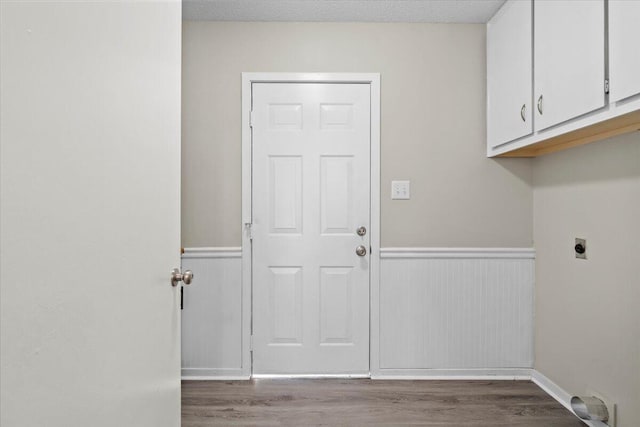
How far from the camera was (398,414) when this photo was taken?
2.27 metres

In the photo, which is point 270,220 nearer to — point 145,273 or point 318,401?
point 318,401

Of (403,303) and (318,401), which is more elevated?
(403,303)

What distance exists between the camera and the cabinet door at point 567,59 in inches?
64.1

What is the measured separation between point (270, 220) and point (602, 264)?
1852 mm

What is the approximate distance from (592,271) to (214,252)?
2151mm

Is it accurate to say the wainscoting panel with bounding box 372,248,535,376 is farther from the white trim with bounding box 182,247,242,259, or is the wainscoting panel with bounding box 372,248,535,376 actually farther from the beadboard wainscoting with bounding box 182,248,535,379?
the white trim with bounding box 182,247,242,259

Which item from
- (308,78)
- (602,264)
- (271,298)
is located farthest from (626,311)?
(308,78)

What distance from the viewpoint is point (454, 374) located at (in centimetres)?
274

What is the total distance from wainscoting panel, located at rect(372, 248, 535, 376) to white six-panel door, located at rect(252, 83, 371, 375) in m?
0.19

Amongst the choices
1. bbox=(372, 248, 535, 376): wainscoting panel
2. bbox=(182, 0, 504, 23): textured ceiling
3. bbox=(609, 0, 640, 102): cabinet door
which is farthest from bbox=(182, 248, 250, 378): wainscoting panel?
bbox=(609, 0, 640, 102): cabinet door

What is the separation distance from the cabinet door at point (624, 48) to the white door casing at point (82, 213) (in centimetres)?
149

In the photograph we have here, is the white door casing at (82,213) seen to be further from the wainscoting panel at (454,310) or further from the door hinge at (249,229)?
the wainscoting panel at (454,310)

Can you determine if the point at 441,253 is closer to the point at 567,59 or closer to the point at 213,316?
the point at 567,59

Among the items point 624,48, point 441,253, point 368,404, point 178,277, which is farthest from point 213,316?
point 624,48
